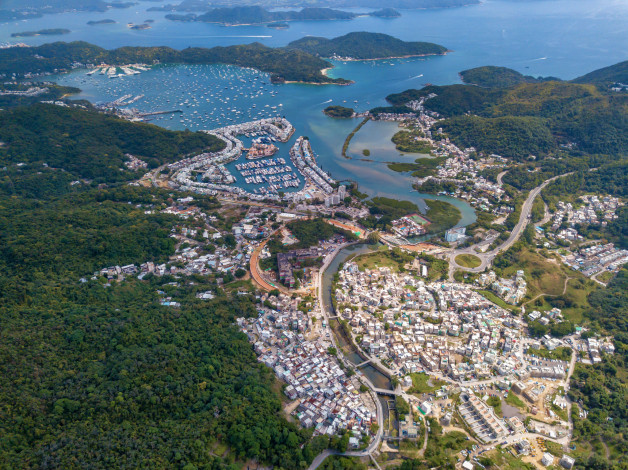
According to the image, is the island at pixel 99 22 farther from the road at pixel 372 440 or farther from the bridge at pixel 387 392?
the bridge at pixel 387 392

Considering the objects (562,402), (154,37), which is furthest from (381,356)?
(154,37)

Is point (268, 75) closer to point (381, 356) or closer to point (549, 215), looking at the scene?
point (549, 215)

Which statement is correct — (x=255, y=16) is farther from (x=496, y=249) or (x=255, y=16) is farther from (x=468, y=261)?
(x=468, y=261)

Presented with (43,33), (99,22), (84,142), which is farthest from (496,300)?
(99,22)

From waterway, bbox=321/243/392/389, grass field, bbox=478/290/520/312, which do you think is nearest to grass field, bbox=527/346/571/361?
grass field, bbox=478/290/520/312

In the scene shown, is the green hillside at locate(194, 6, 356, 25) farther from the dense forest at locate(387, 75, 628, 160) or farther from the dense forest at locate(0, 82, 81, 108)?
the dense forest at locate(387, 75, 628, 160)

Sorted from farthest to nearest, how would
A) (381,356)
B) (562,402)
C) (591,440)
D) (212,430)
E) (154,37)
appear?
(154,37) < (381,356) < (562,402) < (591,440) < (212,430)
